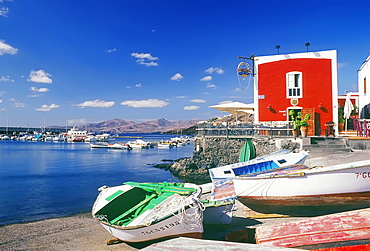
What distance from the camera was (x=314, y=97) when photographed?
62.0ft

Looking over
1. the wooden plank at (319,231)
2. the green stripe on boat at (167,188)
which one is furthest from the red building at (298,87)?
the wooden plank at (319,231)

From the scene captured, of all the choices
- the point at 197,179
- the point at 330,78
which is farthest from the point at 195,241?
the point at 330,78

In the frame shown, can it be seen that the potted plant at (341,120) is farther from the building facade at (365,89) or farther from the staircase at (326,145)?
the staircase at (326,145)

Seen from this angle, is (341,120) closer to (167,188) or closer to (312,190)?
(312,190)

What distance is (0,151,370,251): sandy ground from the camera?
7672mm

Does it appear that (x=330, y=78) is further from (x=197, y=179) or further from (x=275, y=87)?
(x=197, y=179)

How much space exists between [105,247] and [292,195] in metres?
5.53

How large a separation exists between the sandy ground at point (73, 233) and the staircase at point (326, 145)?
41.3 inches

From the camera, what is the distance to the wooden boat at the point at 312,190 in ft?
24.2

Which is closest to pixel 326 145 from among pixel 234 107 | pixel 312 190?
pixel 312 190

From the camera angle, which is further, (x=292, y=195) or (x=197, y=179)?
(x=197, y=179)

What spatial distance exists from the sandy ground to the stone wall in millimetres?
3851

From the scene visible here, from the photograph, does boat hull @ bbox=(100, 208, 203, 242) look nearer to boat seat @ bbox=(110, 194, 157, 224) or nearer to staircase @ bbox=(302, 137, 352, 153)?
boat seat @ bbox=(110, 194, 157, 224)

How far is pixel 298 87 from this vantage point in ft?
63.0
